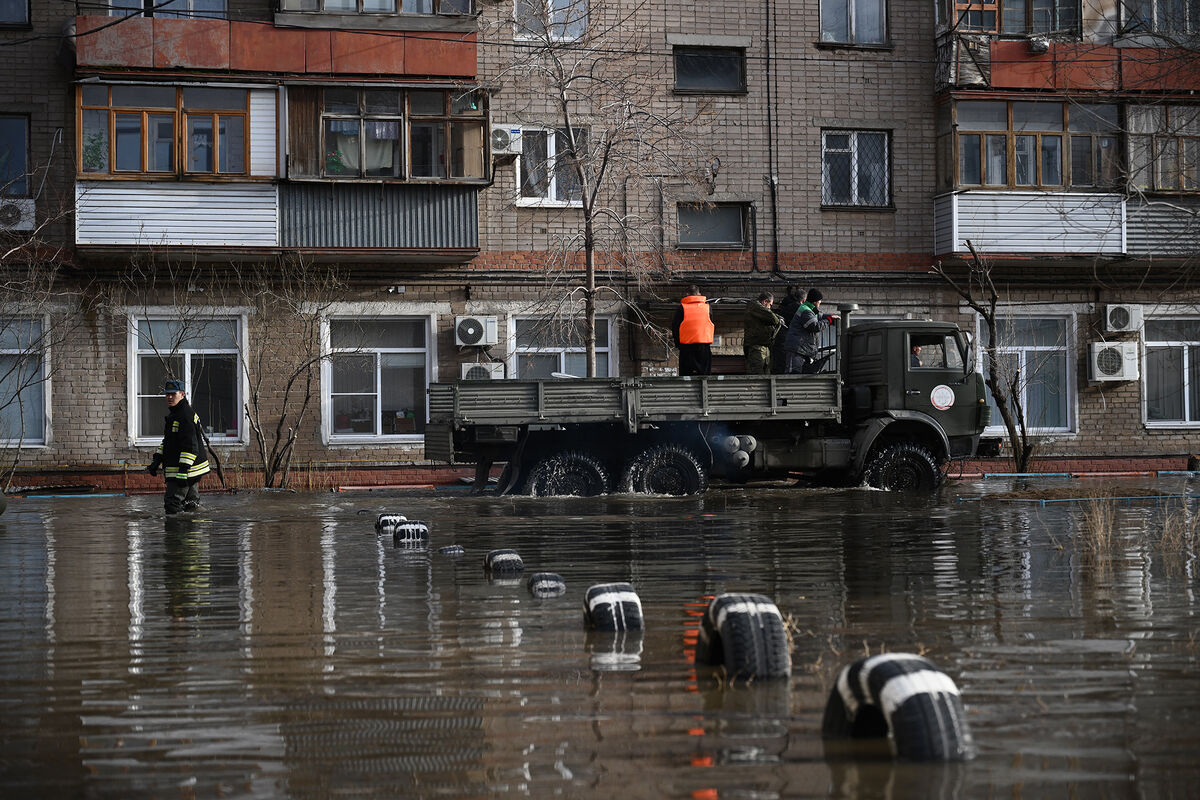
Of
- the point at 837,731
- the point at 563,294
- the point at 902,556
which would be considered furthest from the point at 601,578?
the point at 563,294

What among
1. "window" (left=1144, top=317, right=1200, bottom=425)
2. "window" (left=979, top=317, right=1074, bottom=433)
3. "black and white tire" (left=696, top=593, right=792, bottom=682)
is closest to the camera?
"black and white tire" (left=696, top=593, right=792, bottom=682)

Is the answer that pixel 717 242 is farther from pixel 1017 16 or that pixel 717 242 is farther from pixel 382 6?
pixel 382 6

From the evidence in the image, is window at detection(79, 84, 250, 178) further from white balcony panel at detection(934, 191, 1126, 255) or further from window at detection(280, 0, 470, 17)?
white balcony panel at detection(934, 191, 1126, 255)

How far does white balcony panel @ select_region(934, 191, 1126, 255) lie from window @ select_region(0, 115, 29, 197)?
16.8m

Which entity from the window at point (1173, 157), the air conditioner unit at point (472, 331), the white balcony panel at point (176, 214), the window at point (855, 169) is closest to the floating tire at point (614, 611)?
the white balcony panel at point (176, 214)

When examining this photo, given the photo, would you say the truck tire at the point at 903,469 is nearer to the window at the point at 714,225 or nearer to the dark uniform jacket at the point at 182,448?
the window at the point at 714,225

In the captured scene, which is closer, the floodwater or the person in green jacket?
the floodwater

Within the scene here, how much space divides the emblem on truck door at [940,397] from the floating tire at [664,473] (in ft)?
9.78

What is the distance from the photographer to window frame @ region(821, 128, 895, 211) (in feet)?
92.7

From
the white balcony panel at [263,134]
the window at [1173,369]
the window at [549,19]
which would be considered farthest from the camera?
the window at [1173,369]

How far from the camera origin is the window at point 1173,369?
29.7 metres

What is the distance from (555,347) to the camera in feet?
89.6

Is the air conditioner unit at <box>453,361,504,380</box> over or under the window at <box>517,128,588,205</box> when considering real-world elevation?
under

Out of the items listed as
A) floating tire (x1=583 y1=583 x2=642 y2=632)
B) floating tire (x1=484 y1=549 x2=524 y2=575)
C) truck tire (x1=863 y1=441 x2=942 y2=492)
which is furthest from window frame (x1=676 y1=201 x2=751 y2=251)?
floating tire (x1=583 y1=583 x2=642 y2=632)
